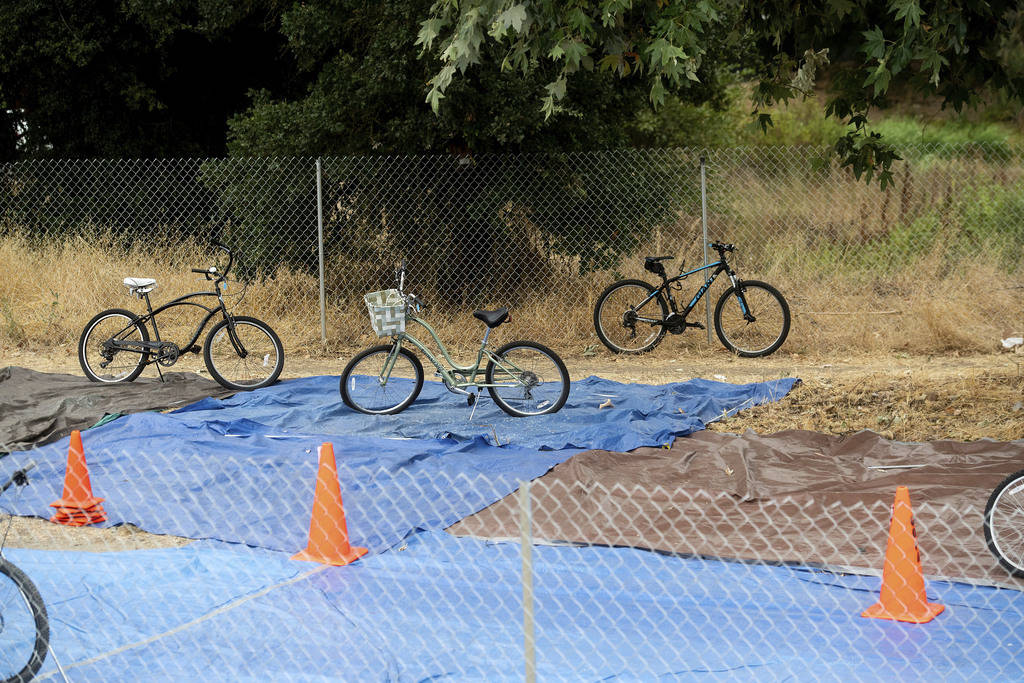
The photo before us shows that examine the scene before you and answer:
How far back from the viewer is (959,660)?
3877 mm

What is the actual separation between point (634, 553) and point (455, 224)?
24.8 feet

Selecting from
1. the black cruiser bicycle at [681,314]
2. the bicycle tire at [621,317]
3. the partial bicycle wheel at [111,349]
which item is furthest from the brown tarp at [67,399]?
the black cruiser bicycle at [681,314]

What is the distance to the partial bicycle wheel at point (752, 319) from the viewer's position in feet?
34.6

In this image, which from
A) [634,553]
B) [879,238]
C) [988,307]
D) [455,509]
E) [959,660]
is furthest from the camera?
[879,238]

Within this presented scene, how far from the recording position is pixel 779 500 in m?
5.60

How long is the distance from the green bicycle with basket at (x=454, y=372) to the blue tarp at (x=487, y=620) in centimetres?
306

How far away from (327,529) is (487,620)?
115cm

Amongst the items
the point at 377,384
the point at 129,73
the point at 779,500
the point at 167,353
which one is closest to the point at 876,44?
the point at 779,500

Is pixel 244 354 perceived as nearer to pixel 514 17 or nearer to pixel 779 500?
pixel 514 17

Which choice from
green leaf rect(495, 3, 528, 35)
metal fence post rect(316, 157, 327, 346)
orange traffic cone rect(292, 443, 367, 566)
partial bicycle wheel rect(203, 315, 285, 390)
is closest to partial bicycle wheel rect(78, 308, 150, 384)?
partial bicycle wheel rect(203, 315, 285, 390)

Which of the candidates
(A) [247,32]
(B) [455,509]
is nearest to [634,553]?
(B) [455,509]

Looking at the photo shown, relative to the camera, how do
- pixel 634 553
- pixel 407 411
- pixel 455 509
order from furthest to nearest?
1. pixel 407 411
2. pixel 455 509
3. pixel 634 553

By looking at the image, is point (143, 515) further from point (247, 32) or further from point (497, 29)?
point (247, 32)

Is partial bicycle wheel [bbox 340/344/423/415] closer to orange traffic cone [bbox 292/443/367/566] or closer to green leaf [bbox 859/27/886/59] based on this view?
orange traffic cone [bbox 292/443/367/566]
